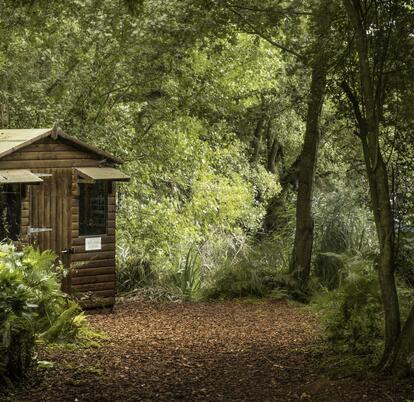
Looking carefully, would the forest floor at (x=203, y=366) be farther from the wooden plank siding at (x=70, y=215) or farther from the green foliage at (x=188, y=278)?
the green foliage at (x=188, y=278)

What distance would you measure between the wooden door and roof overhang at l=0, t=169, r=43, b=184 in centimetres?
37

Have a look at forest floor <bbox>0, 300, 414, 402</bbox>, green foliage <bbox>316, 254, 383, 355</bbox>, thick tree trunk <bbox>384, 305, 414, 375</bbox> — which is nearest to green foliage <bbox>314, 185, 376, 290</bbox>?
forest floor <bbox>0, 300, 414, 402</bbox>

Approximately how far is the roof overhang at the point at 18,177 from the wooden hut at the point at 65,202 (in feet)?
0.05

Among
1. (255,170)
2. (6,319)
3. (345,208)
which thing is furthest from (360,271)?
(255,170)

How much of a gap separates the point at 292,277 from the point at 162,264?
9.97 ft

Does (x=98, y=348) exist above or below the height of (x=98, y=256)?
below

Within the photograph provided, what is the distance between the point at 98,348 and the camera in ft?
Answer: 26.7

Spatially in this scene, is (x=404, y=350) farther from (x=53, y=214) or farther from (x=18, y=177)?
(x=53, y=214)

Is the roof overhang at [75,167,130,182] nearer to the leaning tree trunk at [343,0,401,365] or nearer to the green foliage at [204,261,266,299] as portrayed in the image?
the green foliage at [204,261,266,299]

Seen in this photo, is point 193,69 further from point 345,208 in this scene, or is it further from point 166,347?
point 166,347

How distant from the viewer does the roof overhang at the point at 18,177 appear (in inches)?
376

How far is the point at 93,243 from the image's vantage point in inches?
428

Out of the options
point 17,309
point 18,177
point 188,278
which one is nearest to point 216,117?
point 188,278

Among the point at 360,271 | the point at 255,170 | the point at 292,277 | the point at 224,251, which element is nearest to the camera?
the point at 360,271
